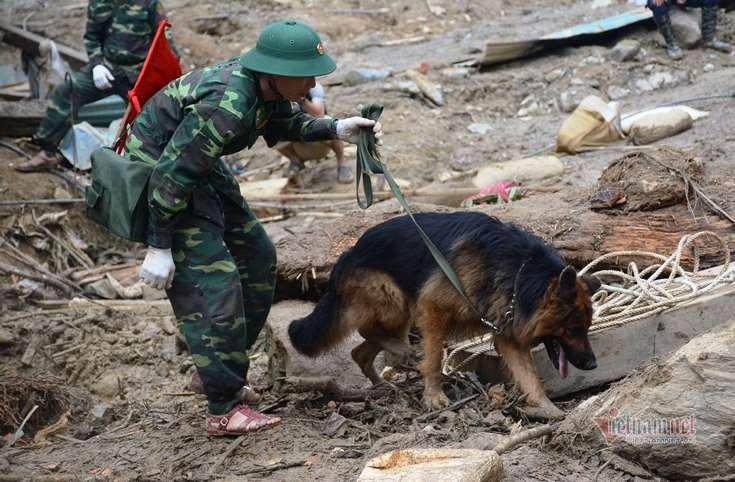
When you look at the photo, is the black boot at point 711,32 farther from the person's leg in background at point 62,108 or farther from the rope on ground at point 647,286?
the person's leg in background at point 62,108

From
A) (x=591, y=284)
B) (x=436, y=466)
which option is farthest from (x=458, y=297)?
(x=436, y=466)

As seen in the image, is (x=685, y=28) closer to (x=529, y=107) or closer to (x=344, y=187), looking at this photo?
(x=529, y=107)

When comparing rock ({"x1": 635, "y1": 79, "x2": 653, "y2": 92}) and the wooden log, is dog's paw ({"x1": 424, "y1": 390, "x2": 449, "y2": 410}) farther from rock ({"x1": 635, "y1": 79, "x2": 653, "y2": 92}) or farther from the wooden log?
rock ({"x1": 635, "y1": 79, "x2": 653, "y2": 92})

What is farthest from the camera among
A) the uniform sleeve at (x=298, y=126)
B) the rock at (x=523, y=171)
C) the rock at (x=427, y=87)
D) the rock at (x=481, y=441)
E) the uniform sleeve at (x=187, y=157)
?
the rock at (x=427, y=87)

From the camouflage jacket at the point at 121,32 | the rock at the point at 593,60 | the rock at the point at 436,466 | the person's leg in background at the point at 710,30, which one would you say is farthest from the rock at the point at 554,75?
the rock at the point at 436,466

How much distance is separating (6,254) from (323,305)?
491 centimetres

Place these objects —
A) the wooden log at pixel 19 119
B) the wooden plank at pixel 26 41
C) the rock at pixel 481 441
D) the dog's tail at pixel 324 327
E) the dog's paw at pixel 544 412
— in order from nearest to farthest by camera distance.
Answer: the rock at pixel 481 441
the dog's paw at pixel 544 412
the dog's tail at pixel 324 327
the wooden log at pixel 19 119
the wooden plank at pixel 26 41

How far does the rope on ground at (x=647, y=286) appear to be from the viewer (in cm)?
549

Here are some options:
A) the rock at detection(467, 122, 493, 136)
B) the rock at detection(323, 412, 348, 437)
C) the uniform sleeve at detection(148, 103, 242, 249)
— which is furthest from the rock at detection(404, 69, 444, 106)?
the uniform sleeve at detection(148, 103, 242, 249)

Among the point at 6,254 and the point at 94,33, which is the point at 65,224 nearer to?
the point at 6,254

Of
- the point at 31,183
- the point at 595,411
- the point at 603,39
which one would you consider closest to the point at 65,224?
the point at 31,183

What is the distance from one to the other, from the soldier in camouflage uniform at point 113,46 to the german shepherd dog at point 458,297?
16.2ft

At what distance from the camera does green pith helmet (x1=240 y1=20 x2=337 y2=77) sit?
4648 mm

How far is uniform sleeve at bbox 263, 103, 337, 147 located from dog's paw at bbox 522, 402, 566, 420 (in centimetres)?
185
